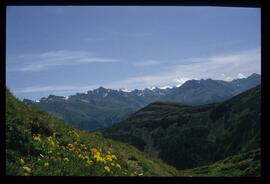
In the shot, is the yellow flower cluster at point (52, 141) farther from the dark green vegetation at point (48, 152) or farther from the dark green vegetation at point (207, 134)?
the dark green vegetation at point (207, 134)

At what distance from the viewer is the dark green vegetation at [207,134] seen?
14538 cm

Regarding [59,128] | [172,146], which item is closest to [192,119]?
[172,146]

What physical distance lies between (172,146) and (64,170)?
530 ft

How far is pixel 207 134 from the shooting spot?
168000 mm

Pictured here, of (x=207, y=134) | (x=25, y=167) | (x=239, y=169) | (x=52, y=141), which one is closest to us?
(x=25, y=167)

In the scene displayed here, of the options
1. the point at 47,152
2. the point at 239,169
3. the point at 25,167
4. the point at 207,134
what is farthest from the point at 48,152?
the point at 207,134

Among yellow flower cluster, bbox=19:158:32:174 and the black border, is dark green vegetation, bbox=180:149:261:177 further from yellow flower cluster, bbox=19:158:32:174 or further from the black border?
yellow flower cluster, bbox=19:158:32:174
